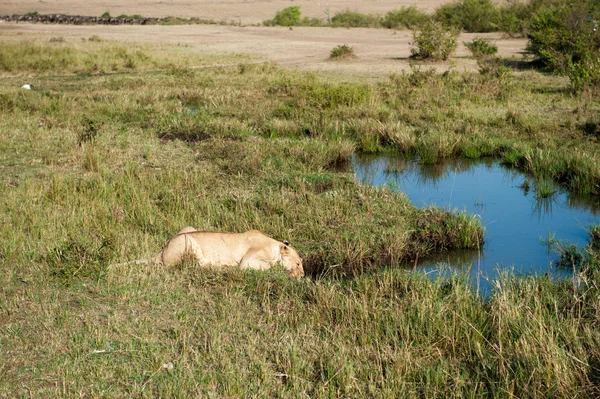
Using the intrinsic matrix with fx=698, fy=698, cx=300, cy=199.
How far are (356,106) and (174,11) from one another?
6648cm

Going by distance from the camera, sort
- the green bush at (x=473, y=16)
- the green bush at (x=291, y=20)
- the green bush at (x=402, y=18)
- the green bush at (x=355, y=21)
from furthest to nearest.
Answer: the green bush at (x=291, y=20) < the green bush at (x=355, y=21) < the green bush at (x=402, y=18) < the green bush at (x=473, y=16)

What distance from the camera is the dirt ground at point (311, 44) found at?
2394cm

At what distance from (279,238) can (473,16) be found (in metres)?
40.5

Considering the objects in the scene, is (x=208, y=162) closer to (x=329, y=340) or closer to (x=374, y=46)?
(x=329, y=340)

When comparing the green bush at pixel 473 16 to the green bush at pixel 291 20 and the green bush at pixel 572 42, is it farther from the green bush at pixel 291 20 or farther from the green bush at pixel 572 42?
the green bush at pixel 572 42

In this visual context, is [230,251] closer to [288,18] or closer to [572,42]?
[572,42]

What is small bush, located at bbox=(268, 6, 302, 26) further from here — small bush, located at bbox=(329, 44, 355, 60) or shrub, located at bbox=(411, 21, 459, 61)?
shrub, located at bbox=(411, 21, 459, 61)

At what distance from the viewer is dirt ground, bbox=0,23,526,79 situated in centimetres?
2394

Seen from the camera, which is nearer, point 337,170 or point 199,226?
point 199,226

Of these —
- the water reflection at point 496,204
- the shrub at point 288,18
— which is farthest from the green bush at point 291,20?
the water reflection at point 496,204

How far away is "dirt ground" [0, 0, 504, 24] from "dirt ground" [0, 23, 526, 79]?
1011 inches

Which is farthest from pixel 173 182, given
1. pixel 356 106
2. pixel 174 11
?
pixel 174 11

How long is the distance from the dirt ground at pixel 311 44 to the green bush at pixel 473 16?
519 cm

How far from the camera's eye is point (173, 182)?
9.30m
